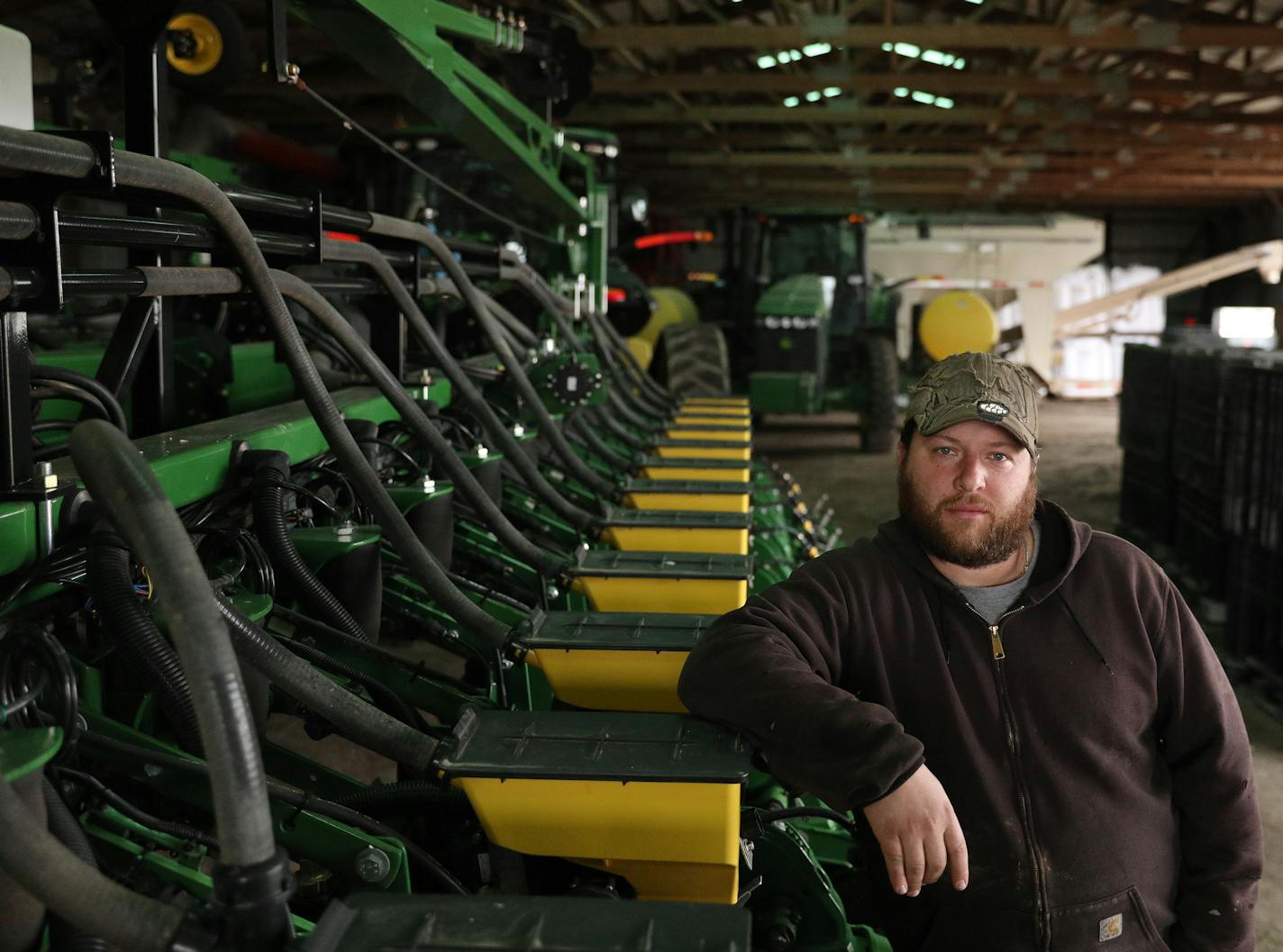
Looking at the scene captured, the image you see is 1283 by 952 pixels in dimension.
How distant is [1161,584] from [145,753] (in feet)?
4.68

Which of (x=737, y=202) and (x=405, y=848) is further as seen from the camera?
(x=737, y=202)

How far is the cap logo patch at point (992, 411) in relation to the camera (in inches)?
74.0

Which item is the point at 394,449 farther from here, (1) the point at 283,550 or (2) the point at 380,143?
(2) the point at 380,143

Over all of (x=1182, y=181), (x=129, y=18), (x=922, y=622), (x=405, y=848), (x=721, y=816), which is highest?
(x=1182, y=181)

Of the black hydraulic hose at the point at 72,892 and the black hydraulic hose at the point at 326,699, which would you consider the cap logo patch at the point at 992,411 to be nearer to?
the black hydraulic hose at the point at 326,699

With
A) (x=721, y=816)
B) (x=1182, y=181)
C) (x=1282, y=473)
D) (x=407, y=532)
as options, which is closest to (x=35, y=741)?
(x=721, y=816)

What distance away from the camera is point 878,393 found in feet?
32.4

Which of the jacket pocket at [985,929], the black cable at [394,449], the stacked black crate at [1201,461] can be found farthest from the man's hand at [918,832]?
the stacked black crate at [1201,461]

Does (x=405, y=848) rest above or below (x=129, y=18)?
below

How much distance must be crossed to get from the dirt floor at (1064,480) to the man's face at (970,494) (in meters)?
1.50

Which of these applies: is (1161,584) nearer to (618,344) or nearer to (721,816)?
(721,816)

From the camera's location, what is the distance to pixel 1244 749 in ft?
5.94

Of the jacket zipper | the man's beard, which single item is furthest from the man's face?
the jacket zipper

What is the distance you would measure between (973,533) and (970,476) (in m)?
0.09
